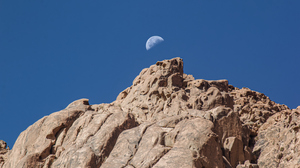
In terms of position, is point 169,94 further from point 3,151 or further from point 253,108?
point 3,151

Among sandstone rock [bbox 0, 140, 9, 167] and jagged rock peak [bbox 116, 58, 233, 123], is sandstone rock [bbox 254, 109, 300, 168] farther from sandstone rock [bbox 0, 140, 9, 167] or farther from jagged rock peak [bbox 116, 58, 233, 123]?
sandstone rock [bbox 0, 140, 9, 167]

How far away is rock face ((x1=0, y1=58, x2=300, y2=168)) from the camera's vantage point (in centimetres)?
4722

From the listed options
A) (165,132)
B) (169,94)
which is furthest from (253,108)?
(165,132)

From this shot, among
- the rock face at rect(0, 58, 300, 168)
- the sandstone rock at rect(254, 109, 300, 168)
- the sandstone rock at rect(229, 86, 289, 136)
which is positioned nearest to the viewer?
the rock face at rect(0, 58, 300, 168)

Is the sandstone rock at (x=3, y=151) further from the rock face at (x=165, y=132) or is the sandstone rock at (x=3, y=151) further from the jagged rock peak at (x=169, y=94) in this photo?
the jagged rock peak at (x=169, y=94)

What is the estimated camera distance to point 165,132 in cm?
4944

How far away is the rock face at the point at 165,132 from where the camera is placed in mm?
47219

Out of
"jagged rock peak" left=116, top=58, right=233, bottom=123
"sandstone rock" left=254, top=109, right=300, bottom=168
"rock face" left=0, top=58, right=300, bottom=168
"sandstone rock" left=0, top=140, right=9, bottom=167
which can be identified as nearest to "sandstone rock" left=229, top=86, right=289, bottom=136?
"rock face" left=0, top=58, right=300, bottom=168

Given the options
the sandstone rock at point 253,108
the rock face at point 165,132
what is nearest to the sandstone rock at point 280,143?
the rock face at point 165,132

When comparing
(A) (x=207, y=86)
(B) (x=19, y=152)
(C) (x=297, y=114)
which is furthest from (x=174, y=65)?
(B) (x=19, y=152)

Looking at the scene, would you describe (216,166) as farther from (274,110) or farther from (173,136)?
(274,110)

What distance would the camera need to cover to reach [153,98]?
65.5m

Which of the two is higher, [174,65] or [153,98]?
[174,65]

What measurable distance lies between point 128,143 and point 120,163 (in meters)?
3.33
